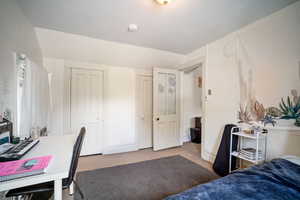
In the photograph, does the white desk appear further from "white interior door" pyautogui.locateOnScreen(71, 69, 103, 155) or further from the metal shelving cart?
the metal shelving cart

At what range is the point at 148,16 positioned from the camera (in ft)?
6.61

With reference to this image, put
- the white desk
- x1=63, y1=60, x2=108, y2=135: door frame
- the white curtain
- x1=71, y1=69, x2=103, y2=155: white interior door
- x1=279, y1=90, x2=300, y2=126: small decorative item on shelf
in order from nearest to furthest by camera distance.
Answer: the white desk
x1=279, y1=90, x2=300, y2=126: small decorative item on shelf
the white curtain
x1=63, y1=60, x2=108, y2=135: door frame
x1=71, y1=69, x2=103, y2=155: white interior door

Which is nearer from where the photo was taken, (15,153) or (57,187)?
(57,187)

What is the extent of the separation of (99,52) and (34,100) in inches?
59.0

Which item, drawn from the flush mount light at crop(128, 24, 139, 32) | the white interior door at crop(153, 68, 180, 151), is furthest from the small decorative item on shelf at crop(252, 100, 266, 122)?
the flush mount light at crop(128, 24, 139, 32)

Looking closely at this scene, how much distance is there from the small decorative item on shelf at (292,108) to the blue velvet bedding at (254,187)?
2.65 feet

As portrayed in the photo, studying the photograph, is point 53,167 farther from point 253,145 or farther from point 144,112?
point 144,112

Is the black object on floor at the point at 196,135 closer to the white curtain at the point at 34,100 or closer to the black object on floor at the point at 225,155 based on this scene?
the black object on floor at the point at 225,155

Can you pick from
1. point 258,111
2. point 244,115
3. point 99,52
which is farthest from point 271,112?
point 99,52

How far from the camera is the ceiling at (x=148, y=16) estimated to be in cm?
177

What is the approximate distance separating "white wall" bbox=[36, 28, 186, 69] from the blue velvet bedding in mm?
2829

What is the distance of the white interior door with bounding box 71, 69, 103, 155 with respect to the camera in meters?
3.09

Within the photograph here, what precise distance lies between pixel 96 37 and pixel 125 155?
8.73ft

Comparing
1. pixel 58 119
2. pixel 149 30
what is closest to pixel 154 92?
pixel 149 30
